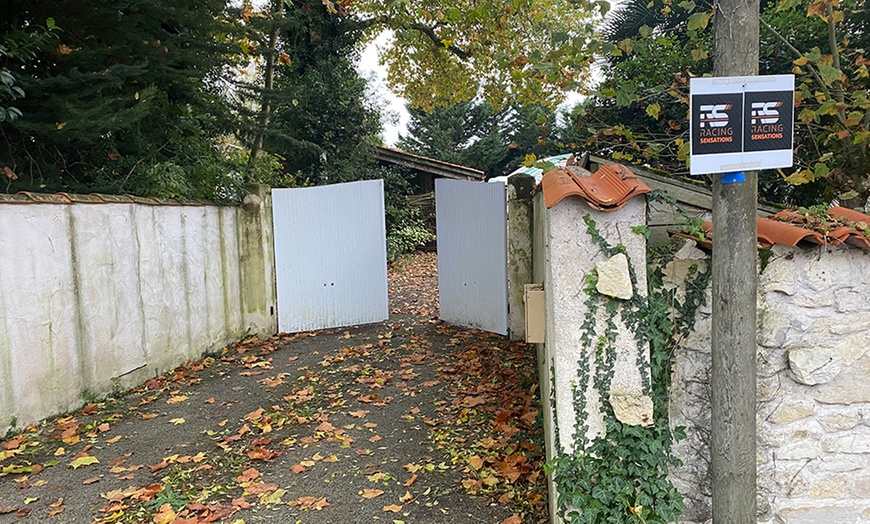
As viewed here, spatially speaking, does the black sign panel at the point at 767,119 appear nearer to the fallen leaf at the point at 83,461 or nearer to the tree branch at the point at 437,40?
the fallen leaf at the point at 83,461

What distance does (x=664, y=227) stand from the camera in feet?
9.90

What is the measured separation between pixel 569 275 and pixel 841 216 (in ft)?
4.55

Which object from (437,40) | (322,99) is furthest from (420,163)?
(322,99)

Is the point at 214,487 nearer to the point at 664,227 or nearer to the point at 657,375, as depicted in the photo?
the point at 657,375

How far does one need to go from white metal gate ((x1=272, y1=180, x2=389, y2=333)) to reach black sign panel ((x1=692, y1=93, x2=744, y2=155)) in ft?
17.3

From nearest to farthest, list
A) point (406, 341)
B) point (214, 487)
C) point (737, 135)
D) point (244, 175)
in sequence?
point (737, 135) < point (214, 487) < point (406, 341) < point (244, 175)

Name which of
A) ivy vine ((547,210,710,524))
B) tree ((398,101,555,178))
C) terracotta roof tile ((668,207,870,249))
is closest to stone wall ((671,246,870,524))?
terracotta roof tile ((668,207,870,249))

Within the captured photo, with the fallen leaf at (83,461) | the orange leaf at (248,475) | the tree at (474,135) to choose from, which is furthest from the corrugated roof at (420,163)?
the orange leaf at (248,475)

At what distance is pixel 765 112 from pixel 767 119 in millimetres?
27

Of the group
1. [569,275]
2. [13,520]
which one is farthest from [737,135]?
[13,520]

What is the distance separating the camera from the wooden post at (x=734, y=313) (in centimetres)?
195

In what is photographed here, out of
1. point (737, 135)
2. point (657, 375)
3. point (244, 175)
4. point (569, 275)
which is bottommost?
point (657, 375)

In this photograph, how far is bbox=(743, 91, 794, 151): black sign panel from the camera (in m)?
1.98

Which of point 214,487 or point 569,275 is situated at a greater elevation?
point 569,275
